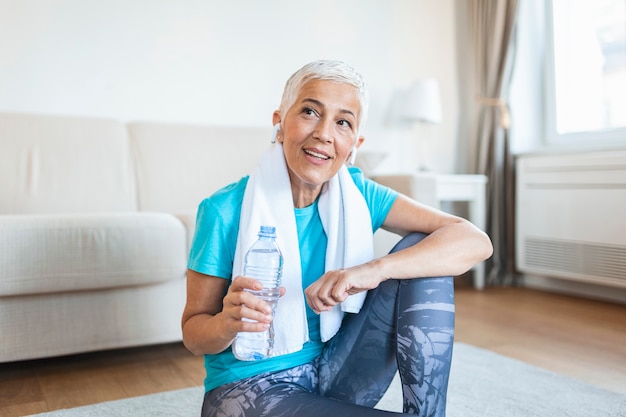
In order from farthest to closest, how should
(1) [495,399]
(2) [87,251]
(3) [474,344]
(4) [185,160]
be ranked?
(4) [185,160], (3) [474,344], (2) [87,251], (1) [495,399]

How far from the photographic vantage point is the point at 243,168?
2822 mm

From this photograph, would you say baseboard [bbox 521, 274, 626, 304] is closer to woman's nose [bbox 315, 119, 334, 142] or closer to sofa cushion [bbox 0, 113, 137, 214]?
sofa cushion [bbox 0, 113, 137, 214]

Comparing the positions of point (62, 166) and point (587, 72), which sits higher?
point (587, 72)

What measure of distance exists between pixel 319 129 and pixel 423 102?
2533 millimetres

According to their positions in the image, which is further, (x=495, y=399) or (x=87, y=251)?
(x=87, y=251)

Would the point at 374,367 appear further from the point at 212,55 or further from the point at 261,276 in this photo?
the point at 212,55

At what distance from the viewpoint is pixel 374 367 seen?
1.13 meters

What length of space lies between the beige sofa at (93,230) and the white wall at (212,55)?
0.28 metres

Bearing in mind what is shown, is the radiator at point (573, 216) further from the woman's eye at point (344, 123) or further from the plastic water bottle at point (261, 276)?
the plastic water bottle at point (261, 276)

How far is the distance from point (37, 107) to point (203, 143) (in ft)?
2.58

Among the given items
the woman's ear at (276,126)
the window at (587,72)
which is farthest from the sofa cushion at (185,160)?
the window at (587,72)

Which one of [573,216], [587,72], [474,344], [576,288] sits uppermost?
[587,72]

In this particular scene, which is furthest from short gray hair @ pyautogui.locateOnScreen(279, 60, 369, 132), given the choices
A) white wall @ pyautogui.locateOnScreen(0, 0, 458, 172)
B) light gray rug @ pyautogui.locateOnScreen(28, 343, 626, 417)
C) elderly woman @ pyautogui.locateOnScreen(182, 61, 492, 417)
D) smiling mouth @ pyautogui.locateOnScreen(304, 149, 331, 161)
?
white wall @ pyautogui.locateOnScreen(0, 0, 458, 172)

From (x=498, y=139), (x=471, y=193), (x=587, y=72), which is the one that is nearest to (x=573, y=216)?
(x=471, y=193)
